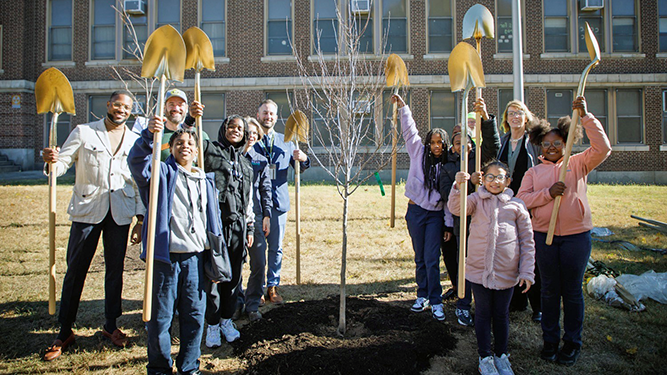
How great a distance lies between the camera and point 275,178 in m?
4.75

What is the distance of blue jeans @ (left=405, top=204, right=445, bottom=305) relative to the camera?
14.1 ft

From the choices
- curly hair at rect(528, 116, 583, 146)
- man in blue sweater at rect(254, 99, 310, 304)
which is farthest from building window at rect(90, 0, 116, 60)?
curly hair at rect(528, 116, 583, 146)

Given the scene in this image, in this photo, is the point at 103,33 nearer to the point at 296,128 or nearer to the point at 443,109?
the point at 443,109

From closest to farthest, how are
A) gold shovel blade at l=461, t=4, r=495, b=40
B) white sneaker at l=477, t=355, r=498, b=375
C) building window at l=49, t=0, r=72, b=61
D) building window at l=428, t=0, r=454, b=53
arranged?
white sneaker at l=477, t=355, r=498, b=375
gold shovel blade at l=461, t=4, r=495, b=40
building window at l=428, t=0, r=454, b=53
building window at l=49, t=0, r=72, b=61

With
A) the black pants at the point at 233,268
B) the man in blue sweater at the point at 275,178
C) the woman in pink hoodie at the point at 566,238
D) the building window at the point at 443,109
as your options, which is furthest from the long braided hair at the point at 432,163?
the building window at the point at 443,109

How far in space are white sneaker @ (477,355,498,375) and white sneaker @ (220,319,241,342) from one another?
202cm

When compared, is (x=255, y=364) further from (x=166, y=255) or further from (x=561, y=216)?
(x=561, y=216)

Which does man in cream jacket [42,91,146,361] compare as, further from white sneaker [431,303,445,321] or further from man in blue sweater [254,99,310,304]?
white sneaker [431,303,445,321]

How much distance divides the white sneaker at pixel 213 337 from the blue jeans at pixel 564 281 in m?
2.70

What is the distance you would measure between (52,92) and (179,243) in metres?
2.26

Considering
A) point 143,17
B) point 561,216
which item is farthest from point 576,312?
point 143,17

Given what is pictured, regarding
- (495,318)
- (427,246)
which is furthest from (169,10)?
A: (495,318)

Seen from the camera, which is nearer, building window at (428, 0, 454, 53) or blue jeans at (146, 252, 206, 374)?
blue jeans at (146, 252, 206, 374)

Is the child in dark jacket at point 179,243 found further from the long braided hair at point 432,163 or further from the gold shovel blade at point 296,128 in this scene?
the long braided hair at point 432,163
